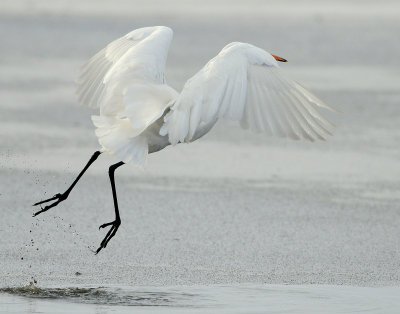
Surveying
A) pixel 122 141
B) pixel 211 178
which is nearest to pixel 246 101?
pixel 122 141

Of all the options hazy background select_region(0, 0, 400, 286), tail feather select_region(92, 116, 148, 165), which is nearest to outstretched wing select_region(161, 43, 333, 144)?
tail feather select_region(92, 116, 148, 165)

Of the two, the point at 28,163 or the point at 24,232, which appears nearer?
the point at 24,232

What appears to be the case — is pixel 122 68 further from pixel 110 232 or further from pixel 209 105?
pixel 209 105

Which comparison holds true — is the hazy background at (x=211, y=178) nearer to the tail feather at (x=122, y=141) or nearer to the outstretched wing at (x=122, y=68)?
Answer: the tail feather at (x=122, y=141)

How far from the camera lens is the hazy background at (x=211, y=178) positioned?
617cm

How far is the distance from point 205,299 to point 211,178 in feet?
8.17

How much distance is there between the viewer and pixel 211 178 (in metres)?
7.86

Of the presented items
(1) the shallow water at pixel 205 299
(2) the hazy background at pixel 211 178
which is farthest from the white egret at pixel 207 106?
(1) the shallow water at pixel 205 299

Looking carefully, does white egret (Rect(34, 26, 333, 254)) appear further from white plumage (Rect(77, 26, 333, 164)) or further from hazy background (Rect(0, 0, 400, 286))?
hazy background (Rect(0, 0, 400, 286))

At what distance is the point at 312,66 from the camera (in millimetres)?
10969

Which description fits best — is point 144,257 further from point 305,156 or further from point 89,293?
point 305,156

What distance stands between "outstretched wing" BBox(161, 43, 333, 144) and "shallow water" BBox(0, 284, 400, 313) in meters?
0.80

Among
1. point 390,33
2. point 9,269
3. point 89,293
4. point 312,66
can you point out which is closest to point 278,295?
point 89,293

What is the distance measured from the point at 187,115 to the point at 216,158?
112 inches
